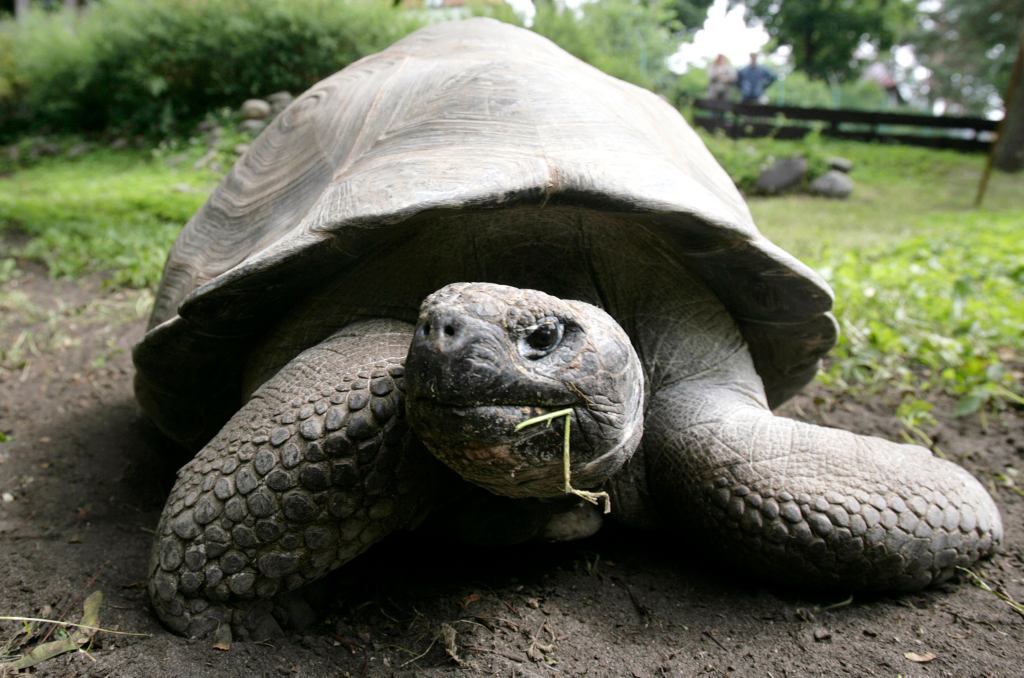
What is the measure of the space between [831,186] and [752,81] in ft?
15.7

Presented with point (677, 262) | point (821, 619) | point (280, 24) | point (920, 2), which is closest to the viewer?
point (821, 619)

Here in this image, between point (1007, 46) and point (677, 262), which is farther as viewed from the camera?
point (1007, 46)

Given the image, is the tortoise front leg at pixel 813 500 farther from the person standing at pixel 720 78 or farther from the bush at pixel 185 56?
the person standing at pixel 720 78

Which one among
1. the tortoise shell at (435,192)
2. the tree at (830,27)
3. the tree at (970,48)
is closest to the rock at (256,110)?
the tortoise shell at (435,192)

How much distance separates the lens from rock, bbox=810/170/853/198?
11641 millimetres

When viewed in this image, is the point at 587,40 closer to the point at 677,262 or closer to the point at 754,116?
the point at 754,116

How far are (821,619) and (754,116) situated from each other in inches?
581

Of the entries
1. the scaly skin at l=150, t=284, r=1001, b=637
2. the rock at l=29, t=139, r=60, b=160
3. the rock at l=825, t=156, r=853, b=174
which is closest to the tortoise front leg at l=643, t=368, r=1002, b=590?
the scaly skin at l=150, t=284, r=1001, b=637

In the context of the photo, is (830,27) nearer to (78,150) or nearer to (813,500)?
(78,150)

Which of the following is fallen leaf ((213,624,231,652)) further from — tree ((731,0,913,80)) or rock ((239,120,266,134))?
tree ((731,0,913,80))

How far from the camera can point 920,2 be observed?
28797 millimetres

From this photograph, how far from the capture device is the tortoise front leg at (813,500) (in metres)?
1.88

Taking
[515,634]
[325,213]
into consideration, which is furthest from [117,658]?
[325,213]

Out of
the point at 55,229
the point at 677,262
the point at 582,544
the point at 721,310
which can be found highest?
the point at 677,262
